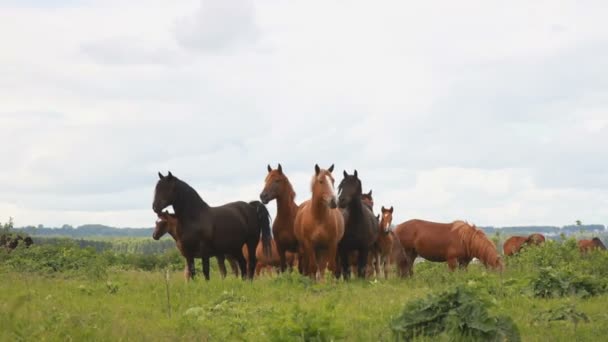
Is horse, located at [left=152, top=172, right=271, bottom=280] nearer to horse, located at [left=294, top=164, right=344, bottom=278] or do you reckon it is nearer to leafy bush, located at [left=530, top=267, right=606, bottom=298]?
horse, located at [left=294, top=164, right=344, bottom=278]

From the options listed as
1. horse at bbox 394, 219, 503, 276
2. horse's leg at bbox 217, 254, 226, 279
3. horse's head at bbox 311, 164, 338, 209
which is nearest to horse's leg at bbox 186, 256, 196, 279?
horse's leg at bbox 217, 254, 226, 279

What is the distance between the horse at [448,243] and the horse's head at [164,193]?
326 inches

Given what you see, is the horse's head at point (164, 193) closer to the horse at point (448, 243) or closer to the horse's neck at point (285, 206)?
the horse's neck at point (285, 206)

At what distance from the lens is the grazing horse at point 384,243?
67.3 ft

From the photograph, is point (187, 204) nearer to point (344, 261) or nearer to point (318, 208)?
point (318, 208)

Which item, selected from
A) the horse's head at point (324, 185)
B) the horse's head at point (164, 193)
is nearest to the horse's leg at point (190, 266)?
the horse's head at point (164, 193)

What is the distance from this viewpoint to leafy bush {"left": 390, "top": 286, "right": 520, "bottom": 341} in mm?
7918

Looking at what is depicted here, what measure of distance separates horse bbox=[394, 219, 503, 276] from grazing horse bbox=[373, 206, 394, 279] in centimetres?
92

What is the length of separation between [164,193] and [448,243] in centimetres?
1067

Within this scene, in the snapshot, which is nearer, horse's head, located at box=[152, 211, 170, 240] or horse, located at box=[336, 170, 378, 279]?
horse, located at box=[336, 170, 378, 279]

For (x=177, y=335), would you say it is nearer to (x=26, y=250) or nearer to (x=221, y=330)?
(x=221, y=330)

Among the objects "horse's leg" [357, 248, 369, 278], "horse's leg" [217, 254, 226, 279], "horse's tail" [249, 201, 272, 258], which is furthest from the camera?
"horse's tail" [249, 201, 272, 258]

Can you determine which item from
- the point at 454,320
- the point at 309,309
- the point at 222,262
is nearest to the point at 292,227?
the point at 222,262

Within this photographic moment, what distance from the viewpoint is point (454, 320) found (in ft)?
26.2
